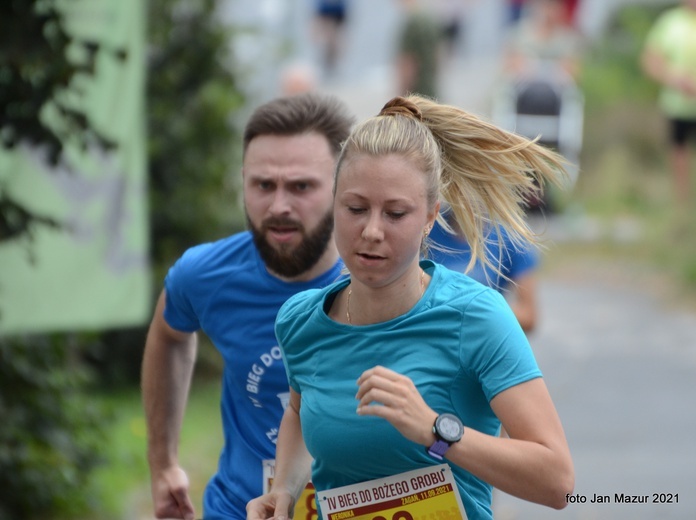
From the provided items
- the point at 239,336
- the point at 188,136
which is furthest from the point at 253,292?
the point at 188,136

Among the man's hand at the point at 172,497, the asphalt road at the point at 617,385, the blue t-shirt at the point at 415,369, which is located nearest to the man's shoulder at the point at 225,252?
the man's hand at the point at 172,497

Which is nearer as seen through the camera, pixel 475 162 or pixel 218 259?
pixel 475 162

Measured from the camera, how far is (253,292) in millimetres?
3969

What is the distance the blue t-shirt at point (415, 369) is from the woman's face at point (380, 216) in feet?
0.44

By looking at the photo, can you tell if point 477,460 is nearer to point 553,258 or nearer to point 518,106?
point 553,258

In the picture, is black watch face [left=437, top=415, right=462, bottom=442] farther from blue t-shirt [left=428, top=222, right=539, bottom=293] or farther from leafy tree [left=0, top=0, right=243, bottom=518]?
leafy tree [left=0, top=0, right=243, bottom=518]

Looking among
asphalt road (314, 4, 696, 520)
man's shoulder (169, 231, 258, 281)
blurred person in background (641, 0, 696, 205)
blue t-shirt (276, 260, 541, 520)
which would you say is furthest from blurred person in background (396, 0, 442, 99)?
blue t-shirt (276, 260, 541, 520)

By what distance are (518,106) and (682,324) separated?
4.61 m

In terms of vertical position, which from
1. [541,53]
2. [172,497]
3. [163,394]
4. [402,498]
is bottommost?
[541,53]

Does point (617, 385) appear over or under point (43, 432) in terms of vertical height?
under

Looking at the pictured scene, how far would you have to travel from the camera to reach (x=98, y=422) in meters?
6.49

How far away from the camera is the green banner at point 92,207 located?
5.66 metres

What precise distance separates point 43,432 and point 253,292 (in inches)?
103

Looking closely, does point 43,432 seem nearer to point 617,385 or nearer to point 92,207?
point 92,207
